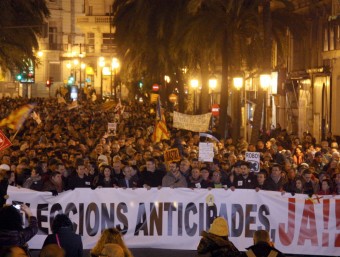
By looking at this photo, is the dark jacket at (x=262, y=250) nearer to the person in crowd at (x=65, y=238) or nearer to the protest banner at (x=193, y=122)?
the person in crowd at (x=65, y=238)

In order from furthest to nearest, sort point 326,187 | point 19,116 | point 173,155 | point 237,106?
1. point 237,106
2. point 19,116
3. point 173,155
4. point 326,187

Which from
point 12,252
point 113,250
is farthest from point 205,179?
point 12,252

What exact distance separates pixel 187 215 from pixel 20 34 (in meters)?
26.7

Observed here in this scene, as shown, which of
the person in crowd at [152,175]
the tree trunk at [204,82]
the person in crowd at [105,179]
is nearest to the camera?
the person in crowd at [105,179]

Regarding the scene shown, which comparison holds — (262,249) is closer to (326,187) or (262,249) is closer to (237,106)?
(326,187)

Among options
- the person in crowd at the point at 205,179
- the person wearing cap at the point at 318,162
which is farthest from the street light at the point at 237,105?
the person in crowd at the point at 205,179

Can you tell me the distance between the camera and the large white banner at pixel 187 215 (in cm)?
1362

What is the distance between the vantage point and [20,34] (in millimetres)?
39188

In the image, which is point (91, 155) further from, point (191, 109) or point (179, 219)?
point (191, 109)

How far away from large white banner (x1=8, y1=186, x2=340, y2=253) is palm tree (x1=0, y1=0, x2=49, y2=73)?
23.5 metres

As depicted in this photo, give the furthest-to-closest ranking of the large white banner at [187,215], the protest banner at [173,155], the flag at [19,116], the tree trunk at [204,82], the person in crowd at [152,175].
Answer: the tree trunk at [204,82]
the flag at [19,116]
the protest banner at [173,155]
the person in crowd at [152,175]
the large white banner at [187,215]

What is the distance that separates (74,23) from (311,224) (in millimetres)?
102070

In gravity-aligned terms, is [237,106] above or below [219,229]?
above

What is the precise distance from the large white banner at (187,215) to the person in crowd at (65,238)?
189 inches
